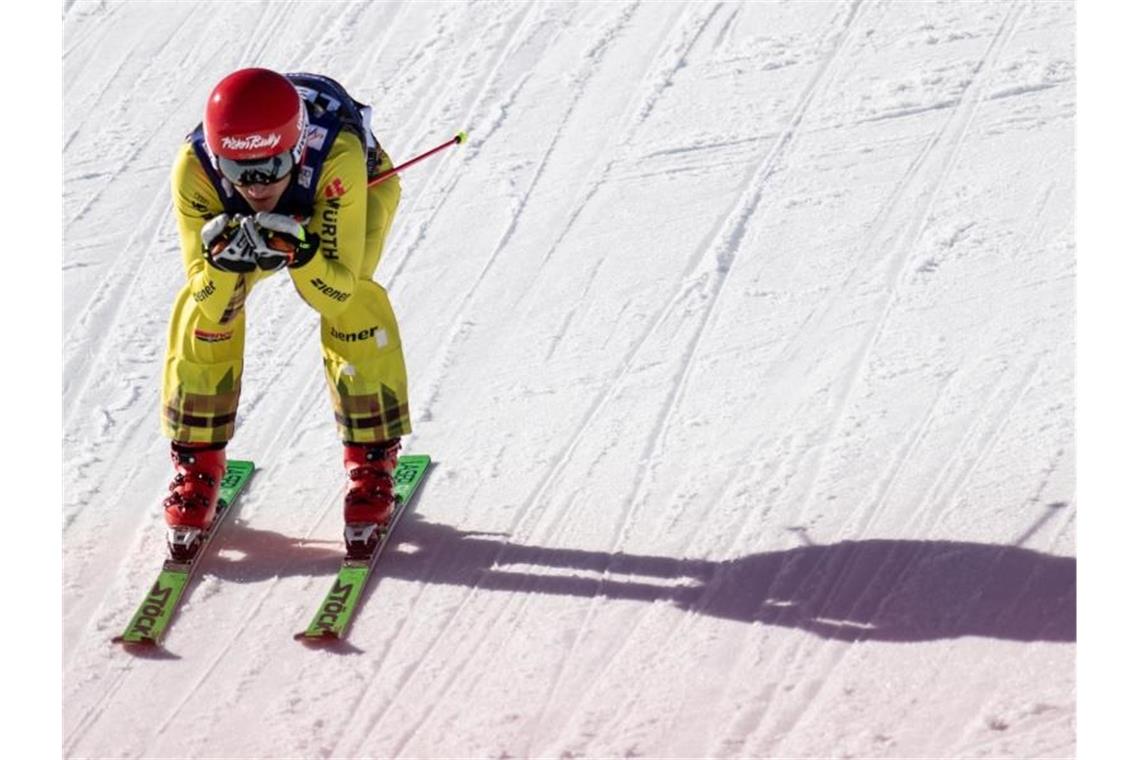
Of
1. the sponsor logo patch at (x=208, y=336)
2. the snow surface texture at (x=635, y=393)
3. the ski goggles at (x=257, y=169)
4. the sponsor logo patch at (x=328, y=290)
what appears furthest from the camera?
the sponsor logo patch at (x=208, y=336)

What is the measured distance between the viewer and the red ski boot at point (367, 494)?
25.1 ft

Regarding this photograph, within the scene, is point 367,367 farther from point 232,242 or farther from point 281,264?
point 232,242

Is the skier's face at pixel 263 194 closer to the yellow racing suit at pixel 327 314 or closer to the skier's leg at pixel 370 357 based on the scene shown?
the yellow racing suit at pixel 327 314

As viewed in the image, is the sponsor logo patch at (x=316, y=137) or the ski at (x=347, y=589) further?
the ski at (x=347, y=589)

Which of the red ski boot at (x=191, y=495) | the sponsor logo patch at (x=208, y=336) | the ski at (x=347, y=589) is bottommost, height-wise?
the ski at (x=347, y=589)

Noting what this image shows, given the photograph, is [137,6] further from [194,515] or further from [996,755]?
[996,755]

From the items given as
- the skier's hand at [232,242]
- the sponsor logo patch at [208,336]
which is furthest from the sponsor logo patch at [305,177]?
the sponsor logo patch at [208,336]

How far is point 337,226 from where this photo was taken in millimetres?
7074

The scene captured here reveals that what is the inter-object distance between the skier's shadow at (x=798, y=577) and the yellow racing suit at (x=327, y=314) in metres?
0.51

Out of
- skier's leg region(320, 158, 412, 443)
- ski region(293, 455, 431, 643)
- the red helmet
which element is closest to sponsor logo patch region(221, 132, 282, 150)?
the red helmet

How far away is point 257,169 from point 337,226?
1.23 feet

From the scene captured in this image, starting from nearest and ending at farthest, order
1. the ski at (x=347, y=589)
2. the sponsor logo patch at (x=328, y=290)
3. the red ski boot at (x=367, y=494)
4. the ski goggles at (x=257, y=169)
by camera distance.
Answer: the ski goggles at (x=257, y=169) → the sponsor logo patch at (x=328, y=290) → the ski at (x=347, y=589) → the red ski boot at (x=367, y=494)

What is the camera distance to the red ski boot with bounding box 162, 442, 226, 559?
25.3ft

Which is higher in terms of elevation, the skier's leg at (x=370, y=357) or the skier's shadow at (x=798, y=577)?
the skier's leg at (x=370, y=357)
